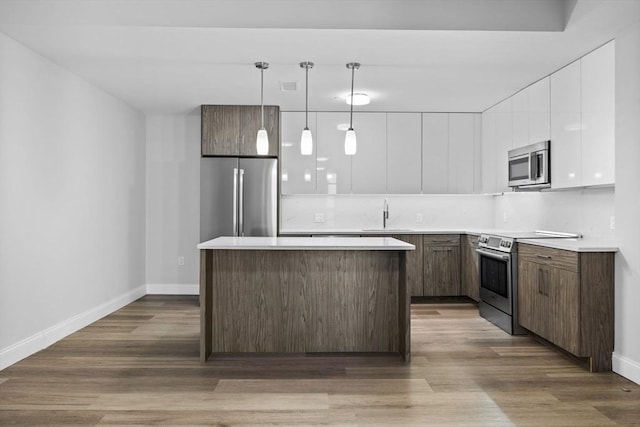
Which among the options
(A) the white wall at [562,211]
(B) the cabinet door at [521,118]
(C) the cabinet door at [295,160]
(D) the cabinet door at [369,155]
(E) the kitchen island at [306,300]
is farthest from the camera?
(D) the cabinet door at [369,155]

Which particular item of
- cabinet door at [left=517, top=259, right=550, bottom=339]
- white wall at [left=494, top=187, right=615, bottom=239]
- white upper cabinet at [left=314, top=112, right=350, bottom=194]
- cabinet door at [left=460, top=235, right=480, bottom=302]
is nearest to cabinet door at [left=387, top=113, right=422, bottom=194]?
white upper cabinet at [left=314, top=112, right=350, bottom=194]

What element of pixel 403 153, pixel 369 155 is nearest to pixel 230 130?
pixel 369 155

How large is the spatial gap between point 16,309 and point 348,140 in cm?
275

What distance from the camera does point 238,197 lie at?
593 centimetres

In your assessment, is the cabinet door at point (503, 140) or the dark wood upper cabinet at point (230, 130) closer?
the cabinet door at point (503, 140)

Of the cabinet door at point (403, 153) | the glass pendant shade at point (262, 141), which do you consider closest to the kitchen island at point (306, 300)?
the glass pendant shade at point (262, 141)

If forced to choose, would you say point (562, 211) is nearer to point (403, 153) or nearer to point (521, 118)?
point (521, 118)

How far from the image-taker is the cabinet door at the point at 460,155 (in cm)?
634

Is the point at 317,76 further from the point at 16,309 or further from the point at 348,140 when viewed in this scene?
the point at 16,309

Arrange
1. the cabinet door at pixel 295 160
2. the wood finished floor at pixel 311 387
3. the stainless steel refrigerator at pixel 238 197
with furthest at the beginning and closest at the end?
the cabinet door at pixel 295 160 < the stainless steel refrigerator at pixel 238 197 < the wood finished floor at pixel 311 387

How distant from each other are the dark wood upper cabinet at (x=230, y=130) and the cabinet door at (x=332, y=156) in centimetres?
68

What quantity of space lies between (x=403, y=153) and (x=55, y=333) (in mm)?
4207

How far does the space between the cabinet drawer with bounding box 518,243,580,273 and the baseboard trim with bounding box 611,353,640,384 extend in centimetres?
64

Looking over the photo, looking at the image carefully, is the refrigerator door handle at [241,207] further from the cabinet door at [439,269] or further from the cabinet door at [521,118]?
the cabinet door at [521,118]
